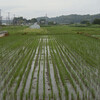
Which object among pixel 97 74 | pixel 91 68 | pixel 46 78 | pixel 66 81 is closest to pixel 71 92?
pixel 66 81

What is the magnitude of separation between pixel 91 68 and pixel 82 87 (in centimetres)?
229

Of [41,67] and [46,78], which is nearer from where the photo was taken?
[46,78]

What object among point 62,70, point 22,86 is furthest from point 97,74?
point 22,86

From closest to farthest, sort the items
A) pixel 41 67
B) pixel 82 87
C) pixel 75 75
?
1. pixel 82 87
2. pixel 75 75
3. pixel 41 67

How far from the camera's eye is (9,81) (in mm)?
5504

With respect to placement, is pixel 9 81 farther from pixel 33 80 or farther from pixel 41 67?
pixel 41 67

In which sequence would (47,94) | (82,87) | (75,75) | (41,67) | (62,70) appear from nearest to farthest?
(47,94) → (82,87) → (75,75) → (62,70) → (41,67)

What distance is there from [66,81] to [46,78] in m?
0.74

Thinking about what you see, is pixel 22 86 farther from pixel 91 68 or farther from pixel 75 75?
pixel 91 68

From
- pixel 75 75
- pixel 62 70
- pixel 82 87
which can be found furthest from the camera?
pixel 62 70

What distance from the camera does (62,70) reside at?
22.2 feet

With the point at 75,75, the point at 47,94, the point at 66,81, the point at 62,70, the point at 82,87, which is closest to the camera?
the point at 47,94

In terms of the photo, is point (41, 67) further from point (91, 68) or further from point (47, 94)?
point (47, 94)

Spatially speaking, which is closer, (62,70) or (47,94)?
(47,94)
